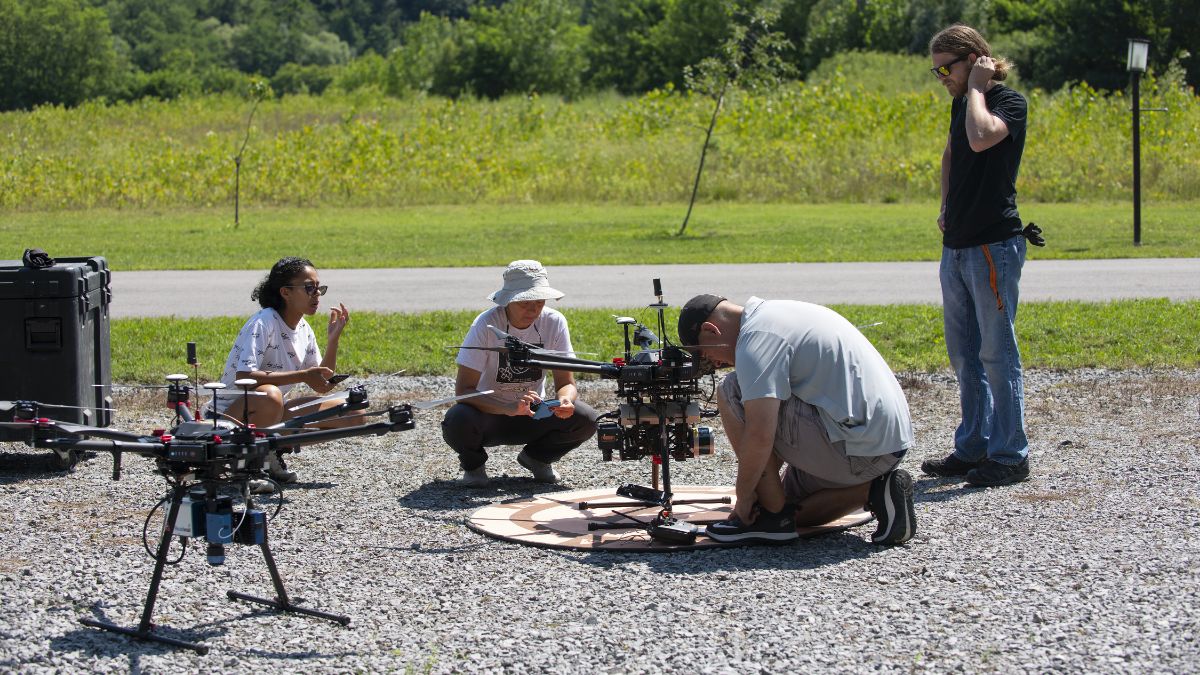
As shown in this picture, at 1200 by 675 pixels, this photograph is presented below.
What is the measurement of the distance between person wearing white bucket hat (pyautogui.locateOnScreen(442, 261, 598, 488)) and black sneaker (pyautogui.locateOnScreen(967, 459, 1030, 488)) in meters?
1.88

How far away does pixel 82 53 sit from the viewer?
76.1 meters

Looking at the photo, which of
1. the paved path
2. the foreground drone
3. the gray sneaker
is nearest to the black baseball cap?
the foreground drone

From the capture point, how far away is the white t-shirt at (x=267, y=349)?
6820mm

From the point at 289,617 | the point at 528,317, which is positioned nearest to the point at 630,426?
the point at 528,317

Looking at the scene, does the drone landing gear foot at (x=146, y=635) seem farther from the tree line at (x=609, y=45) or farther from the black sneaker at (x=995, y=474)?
the tree line at (x=609, y=45)

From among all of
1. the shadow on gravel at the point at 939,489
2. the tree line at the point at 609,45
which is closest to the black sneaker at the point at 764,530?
the shadow on gravel at the point at 939,489

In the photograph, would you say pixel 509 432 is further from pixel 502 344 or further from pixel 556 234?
pixel 556 234

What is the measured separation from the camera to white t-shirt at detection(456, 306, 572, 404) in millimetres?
6777

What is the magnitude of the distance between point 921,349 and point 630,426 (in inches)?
227

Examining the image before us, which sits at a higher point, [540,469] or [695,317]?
[695,317]

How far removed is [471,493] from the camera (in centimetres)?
692

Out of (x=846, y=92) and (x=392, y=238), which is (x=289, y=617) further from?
(x=846, y=92)

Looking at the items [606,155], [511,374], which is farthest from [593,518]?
[606,155]

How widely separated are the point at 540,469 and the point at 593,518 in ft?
3.11
